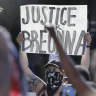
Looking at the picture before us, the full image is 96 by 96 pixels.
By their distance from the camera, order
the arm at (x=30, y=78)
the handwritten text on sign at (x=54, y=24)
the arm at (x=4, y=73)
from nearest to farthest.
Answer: the arm at (x=4, y=73) → the arm at (x=30, y=78) → the handwritten text on sign at (x=54, y=24)

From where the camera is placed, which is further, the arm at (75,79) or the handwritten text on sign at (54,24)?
the handwritten text on sign at (54,24)

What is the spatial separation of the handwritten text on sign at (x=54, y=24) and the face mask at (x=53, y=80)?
59 cm

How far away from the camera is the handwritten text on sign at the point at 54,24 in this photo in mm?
5402

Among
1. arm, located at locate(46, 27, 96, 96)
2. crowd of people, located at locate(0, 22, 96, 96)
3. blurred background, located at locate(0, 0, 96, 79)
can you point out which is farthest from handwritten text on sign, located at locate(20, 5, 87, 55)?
blurred background, located at locate(0, 0, 96, 79)

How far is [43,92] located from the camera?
4.80 meters

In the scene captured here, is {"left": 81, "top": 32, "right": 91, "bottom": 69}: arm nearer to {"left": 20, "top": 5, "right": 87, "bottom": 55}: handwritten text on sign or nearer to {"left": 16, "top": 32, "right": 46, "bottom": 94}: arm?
{"left": 20, "top": 5, "right": 87, "bottom": 55}: handwritten text on sign

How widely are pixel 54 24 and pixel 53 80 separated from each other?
2.97ft

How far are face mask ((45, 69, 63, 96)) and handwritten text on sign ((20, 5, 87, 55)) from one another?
591 millimetres

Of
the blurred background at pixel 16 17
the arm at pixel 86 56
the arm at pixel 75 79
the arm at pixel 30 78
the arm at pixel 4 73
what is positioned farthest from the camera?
the blurred background at pixel 16 17

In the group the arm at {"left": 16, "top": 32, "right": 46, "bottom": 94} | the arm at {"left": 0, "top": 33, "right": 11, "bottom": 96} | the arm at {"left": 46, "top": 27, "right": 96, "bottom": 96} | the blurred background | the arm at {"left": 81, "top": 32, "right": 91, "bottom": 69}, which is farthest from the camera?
the blurred background

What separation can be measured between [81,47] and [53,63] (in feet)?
2.07

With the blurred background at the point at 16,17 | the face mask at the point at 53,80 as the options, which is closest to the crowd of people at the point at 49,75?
the face mask at the point at 53,80

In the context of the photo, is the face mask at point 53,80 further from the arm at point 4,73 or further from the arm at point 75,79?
the arm at point 4,73

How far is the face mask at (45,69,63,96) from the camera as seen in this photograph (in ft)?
15.7
